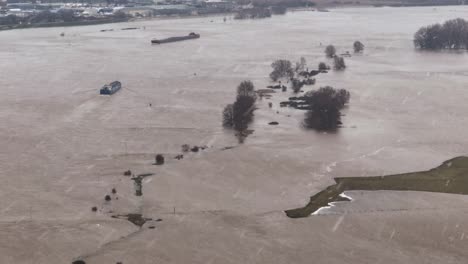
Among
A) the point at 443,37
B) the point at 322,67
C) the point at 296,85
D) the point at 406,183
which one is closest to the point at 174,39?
the point at 322,67

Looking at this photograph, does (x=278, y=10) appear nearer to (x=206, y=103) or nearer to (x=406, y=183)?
(x=206, y=103)

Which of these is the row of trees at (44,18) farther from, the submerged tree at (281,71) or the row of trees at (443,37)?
the submerged tree at (281,71)

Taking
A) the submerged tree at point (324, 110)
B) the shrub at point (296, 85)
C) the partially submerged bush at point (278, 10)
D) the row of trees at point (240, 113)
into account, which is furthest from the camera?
the partially submerged bush at point (278, 10)

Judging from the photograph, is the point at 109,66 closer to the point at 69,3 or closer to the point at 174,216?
the point at 174,216

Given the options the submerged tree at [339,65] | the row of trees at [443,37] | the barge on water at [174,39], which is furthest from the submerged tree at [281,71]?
the barge on water at [174,39]

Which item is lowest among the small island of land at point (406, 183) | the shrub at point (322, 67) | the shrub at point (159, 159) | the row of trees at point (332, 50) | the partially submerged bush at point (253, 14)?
the small island of land at point (406, 183)

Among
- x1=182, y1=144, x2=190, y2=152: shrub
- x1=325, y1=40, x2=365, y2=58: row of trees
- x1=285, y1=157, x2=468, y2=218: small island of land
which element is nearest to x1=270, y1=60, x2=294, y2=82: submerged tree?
x1=325, y1=40, x2=365, y2=58: row of trees
